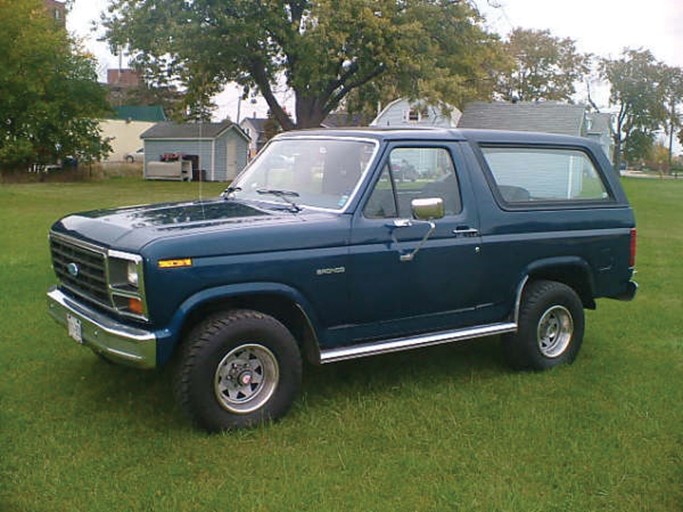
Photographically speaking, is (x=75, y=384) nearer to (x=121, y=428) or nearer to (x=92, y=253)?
(x=121, y=428)

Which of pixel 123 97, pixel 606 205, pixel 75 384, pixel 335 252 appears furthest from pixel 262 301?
pixel 123 97

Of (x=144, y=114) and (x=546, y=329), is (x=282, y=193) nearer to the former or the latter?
(x=546, y=329)

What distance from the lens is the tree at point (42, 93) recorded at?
111 feet

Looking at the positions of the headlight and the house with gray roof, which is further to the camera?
the house with gray roof

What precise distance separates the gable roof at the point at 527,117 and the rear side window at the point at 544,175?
3702 cm

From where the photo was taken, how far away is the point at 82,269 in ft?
16.2

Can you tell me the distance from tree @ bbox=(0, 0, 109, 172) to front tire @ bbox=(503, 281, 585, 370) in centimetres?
3234

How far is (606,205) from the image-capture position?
21.0ft

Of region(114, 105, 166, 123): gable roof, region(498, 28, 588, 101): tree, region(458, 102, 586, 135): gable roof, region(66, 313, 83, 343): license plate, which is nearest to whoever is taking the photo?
region(66, 313, 83, 343): license plate

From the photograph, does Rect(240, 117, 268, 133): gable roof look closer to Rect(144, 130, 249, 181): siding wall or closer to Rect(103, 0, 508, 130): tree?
Rect(144, 130, 249, 181): siding wall

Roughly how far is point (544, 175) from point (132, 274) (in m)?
3.58

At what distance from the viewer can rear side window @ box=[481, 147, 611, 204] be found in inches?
232

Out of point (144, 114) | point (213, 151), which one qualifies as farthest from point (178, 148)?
point (144, 114)

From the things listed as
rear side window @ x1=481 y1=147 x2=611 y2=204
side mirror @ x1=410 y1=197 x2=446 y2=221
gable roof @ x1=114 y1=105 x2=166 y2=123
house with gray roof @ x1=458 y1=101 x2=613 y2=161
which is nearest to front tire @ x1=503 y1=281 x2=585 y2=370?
rear side window @ x1=481 y1=147 x2=611 y2=204
